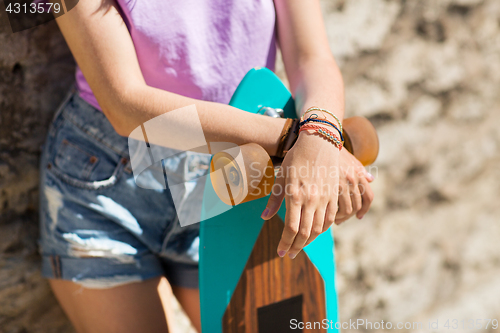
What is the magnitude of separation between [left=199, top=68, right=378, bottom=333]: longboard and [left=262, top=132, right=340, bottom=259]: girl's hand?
0.64ft

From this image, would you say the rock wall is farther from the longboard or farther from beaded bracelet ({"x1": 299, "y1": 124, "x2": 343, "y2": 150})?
beaded bracelet ({"x1": 299, "y1": 124, "x2": 343, "y2": 150})

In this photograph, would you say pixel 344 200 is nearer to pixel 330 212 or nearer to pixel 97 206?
pixel 330 212

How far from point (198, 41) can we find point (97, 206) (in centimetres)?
47

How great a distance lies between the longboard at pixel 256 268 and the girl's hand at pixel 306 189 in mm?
195

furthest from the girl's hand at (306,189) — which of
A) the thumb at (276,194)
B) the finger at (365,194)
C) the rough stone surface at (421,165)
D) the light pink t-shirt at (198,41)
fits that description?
the rough stone surface at (421,165)

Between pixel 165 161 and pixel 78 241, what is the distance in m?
0.29

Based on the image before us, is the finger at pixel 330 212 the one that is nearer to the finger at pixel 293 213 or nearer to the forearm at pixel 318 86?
the finger at pixel 293 213

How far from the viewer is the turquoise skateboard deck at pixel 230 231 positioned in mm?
920

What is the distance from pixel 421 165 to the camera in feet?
6.01

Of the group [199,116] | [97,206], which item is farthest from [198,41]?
[97,206]

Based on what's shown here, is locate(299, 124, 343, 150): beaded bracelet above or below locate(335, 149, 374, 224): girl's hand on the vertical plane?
above

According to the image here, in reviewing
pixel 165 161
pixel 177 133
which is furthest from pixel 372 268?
pixel 177 133

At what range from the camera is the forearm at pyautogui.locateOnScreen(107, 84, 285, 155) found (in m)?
0.78

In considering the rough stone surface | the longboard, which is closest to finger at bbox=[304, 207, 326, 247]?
the longboard
